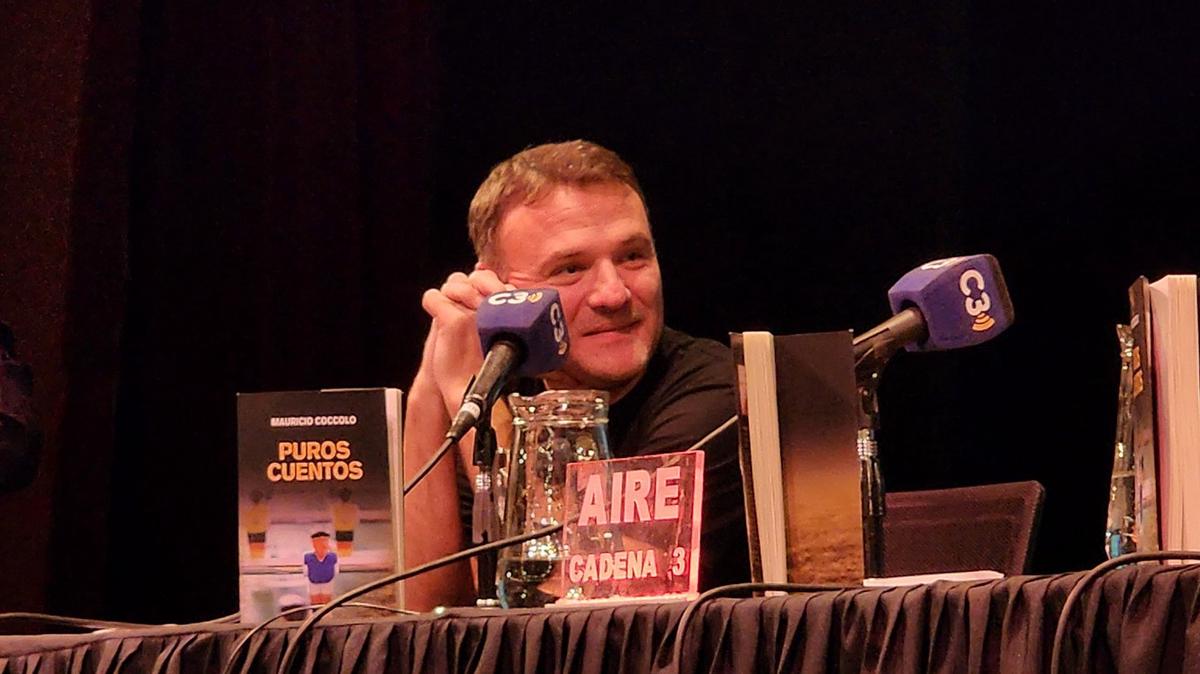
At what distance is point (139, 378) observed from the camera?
2.90 metres

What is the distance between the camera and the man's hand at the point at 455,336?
170 cm

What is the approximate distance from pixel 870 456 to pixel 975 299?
18cm

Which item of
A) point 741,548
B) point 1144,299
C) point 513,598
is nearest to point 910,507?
point 741,548

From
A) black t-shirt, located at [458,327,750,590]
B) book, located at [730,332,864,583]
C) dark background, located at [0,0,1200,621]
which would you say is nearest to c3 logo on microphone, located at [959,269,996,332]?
book, located at [730,332,864,583]

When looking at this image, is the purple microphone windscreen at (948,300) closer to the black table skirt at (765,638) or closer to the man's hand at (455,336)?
the black table skirt at (765,638)

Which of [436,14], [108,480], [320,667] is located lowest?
[320,667]

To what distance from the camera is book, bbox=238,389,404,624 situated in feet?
4.11

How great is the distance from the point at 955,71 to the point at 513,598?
2031mm

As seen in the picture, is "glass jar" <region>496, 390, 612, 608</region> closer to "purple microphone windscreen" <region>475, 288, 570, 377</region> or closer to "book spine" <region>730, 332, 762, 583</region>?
"purple microphone windscreen" <region>475, 288, 570, 377</region>

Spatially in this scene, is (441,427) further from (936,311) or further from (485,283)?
(936,311)

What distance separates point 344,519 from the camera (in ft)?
4.16

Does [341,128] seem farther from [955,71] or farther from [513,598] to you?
[513,598]

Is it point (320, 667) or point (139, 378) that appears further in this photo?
point (139, 378)

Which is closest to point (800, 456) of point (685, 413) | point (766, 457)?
point (766, 457)
